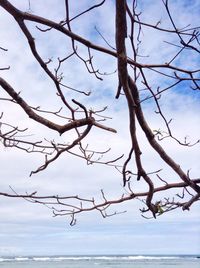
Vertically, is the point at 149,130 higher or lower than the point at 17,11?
lower

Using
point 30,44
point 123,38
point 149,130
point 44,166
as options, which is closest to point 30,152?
point 44,166

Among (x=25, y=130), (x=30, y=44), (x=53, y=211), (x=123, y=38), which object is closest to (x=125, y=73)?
(x=123, y=38)

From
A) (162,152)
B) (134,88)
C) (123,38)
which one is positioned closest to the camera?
(123,38)

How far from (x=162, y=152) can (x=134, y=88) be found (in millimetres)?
265

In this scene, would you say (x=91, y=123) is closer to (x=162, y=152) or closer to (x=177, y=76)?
(x=162, y=152)

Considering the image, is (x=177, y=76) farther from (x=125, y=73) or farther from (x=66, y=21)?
(x=66, y=21)

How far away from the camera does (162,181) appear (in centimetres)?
191

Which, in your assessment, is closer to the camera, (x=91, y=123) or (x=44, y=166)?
(x=91, y=123)

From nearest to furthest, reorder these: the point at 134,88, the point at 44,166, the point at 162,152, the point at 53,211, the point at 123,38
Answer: the point at 123,38 → the point at 162,152 → the point at 134,88 → the point at 44,166 → the point at 53,211

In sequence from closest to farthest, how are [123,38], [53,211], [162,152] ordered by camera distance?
[123,38] → [162,152] → [53,211]

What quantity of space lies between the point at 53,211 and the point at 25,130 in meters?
0.44

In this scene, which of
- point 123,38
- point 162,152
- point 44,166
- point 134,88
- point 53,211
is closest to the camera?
point 123,38

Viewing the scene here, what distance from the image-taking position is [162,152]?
1.64m

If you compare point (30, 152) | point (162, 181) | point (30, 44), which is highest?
point (30, 44)
